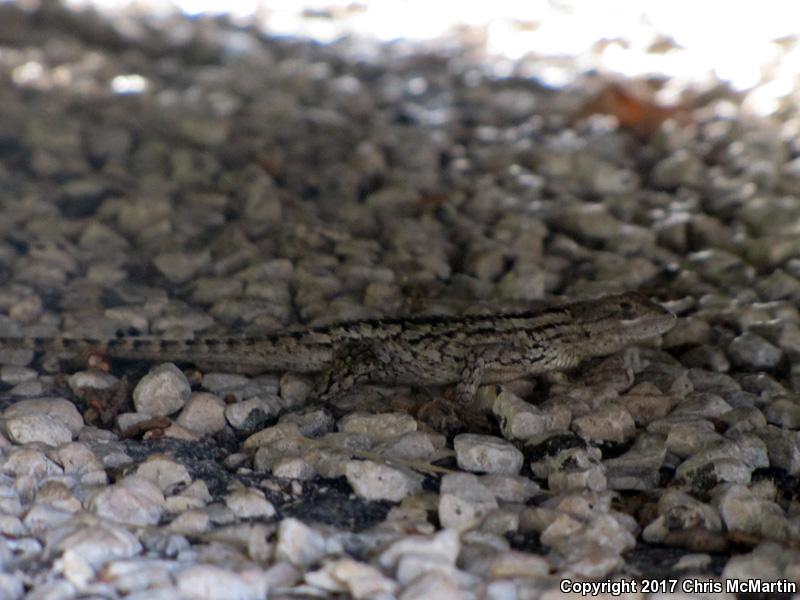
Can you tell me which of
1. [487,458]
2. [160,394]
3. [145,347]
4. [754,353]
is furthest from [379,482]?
[754,353]

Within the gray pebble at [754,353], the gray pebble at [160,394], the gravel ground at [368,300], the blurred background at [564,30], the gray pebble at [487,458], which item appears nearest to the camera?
the gravel ground at [368,300]

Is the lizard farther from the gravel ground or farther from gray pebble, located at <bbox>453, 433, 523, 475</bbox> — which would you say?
gray pebble, located at <bbox>453, 433, 523, 475</bbox>

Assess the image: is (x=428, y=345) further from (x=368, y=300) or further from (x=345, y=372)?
(x=368, y=300)

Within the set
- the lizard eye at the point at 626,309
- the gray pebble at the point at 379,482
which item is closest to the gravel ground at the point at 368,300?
the gray pebble at the point at 379,482

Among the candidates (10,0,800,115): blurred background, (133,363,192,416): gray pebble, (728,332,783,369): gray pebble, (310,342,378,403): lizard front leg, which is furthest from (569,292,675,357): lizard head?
(10,0,800,115): blurred background

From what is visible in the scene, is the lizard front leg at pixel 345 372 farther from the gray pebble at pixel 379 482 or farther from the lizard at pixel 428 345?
the gray pebble at pixel 379 482

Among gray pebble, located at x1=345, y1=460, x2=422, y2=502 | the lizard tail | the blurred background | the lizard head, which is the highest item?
the blurred background

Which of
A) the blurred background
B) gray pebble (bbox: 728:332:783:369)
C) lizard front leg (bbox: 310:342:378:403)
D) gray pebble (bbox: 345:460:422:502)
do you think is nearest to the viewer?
gray pebble (bbox: 345:460:422:502)
